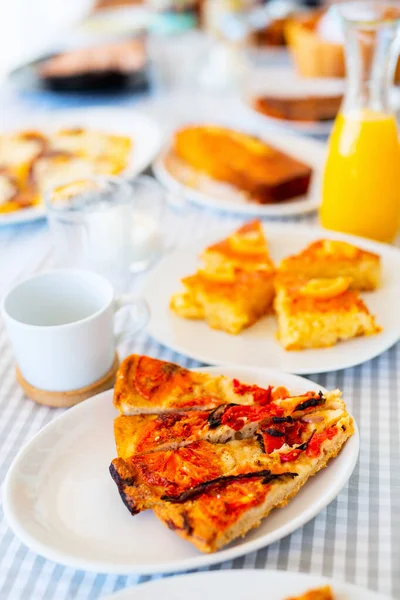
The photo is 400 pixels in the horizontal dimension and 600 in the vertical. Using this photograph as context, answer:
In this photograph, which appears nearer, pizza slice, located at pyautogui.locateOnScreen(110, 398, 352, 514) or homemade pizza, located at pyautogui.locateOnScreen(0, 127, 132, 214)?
pizza slice, located at pyautogui.locateOnScreen(110, 398, 352, 514)

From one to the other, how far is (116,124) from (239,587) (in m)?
1.84

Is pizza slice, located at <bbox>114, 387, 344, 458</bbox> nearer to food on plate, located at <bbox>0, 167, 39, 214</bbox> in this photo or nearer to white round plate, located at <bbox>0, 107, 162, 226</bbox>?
food on plate, located at <bbox>0, 167, 39, 214</bbox>

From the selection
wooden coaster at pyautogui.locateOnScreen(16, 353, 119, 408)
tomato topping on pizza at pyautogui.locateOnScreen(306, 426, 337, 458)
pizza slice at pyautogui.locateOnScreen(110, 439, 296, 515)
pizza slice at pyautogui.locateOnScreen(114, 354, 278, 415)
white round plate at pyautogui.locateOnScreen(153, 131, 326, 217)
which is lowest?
white round plate at pyautogui.locateOnScreen(153, 131, 326, 217)

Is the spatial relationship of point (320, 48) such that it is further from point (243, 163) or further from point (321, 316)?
point (321, 316)

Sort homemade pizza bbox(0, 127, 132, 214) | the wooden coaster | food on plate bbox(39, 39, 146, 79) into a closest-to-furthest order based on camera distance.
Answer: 1. the wooden coaster
2. homemade pizza bbox(0, 127, 132, 214)
3. food on plate bbox(39, 39, 146, 79)

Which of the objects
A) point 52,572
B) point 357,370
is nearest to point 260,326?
point 357,370

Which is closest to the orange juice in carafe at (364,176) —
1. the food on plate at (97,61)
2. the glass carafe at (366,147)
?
the glass carafe at (366,147)

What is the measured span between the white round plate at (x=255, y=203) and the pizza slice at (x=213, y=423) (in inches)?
31.7

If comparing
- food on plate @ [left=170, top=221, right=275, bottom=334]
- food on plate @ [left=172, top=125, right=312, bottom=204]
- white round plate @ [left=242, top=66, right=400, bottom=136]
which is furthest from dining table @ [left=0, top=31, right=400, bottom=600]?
white round plate @ [left=242, top=66, right=400, bottom=136]

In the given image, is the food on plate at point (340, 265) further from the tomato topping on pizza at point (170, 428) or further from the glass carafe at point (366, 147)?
the tomato topping on pizza at point (170, 428)

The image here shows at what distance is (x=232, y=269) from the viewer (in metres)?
1.36

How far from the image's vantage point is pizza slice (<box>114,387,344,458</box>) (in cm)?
95

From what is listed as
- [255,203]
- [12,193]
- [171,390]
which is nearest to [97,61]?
[12,193]

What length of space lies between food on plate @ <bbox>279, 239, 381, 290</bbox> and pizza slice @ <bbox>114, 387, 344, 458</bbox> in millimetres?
403
